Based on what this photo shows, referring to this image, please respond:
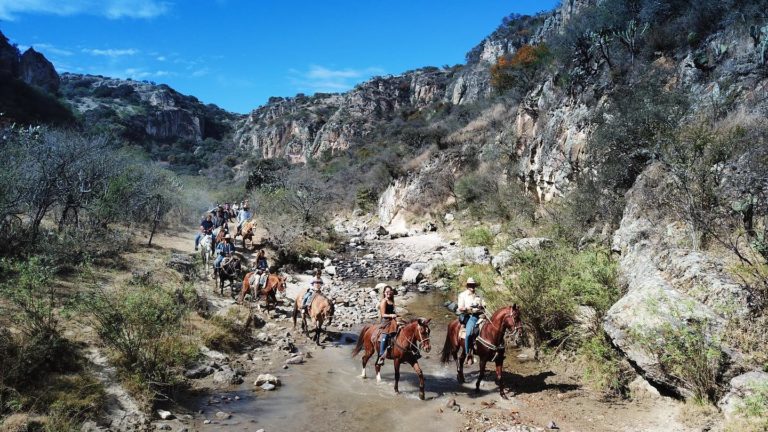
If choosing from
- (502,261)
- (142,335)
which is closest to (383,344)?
(142,335)

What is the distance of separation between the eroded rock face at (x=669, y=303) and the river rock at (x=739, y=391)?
28cm

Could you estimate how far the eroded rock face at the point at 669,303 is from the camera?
23.1 feet

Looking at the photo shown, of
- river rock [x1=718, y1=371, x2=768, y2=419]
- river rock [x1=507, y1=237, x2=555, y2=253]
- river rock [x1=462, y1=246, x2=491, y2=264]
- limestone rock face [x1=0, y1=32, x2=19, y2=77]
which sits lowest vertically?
river rock [x1=718, y1=371, x2=768, y2=419]

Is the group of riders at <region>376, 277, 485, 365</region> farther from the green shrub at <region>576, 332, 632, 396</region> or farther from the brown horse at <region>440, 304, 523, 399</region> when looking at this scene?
the green shrub at <region>576, 332, 632, 396</region>

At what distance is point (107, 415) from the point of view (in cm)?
721

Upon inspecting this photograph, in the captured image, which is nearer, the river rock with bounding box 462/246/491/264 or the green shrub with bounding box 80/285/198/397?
the green shrub with bounding box 80/285/198/397

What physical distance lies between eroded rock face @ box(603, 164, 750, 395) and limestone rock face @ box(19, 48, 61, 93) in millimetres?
95128

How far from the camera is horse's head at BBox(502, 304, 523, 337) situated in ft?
28.3

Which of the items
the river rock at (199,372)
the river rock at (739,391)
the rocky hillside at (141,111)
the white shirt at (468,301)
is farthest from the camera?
the rocky hillside at (141,111)

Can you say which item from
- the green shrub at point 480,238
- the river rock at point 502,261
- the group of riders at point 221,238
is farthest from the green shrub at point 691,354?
the green shrub at point 480,238

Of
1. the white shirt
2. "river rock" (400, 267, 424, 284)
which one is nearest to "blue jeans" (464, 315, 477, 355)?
the white shirt

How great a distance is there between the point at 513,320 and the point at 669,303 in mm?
2663

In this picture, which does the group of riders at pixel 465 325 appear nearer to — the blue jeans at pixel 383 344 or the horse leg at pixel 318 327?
the blue jeans at pixel 383 344

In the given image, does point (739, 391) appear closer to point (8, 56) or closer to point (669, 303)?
point (669, 303)
